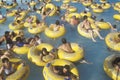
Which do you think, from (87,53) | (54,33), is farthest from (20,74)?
(54,33)

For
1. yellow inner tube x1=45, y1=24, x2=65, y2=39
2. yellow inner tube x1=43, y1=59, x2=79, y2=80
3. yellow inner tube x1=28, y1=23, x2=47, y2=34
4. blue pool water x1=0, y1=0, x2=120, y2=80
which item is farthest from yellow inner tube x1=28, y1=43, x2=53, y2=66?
yellow inner tube x1=28, y1=23, x2=47, y2=34

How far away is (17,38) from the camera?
403 inches

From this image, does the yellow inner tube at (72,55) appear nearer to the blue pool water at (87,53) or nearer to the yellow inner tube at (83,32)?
the blue pool water at (87,53)

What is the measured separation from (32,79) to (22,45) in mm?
2053

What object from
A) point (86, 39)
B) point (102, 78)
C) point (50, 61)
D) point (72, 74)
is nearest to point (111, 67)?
point (102, 78)

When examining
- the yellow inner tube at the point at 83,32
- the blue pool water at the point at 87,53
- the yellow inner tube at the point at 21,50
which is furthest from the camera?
the yellow inner tube at the point at 83,32

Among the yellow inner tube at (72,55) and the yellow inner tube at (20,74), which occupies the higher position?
the yellow inner tube at (20,74)

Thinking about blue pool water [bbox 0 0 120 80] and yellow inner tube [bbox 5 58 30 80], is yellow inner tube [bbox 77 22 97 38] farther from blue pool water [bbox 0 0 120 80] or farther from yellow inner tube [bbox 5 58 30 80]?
yellow inner tube [bbox 5 58 30 80]

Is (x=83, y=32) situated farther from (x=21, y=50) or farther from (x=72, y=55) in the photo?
(x=21, y=50)

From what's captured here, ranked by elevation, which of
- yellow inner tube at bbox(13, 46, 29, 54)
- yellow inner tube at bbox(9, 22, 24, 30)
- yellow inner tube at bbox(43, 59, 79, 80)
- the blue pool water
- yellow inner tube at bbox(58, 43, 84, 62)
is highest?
yellow inner tube at bbox(43, 59, 79, 80)

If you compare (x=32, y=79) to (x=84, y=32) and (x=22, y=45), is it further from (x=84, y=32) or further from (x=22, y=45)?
(x=84, y=32)

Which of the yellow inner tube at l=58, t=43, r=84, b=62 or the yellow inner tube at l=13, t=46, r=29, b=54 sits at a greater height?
the yellow inner tube at l=58, t=43, r=84, b=62

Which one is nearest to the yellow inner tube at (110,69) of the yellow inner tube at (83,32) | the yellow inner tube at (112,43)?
the yellow inner tube at (112,43)

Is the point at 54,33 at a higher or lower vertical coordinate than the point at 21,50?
lower
